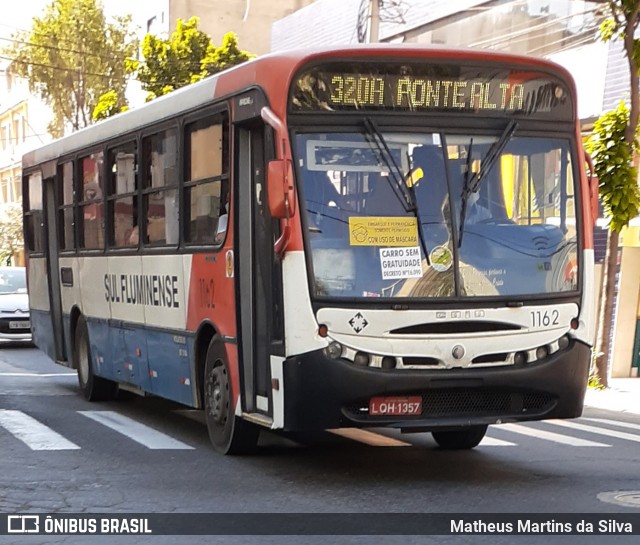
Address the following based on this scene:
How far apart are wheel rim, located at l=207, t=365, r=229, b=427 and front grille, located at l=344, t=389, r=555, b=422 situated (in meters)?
1.76

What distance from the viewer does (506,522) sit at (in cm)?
821

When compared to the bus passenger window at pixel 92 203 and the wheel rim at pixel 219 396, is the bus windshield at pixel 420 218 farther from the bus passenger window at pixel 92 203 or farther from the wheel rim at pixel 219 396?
the bus passenger window at pixel 92 203

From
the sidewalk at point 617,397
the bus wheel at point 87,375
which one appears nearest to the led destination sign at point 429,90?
the bus wheel at point 87,375

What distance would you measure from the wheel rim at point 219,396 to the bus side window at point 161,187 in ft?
4.95

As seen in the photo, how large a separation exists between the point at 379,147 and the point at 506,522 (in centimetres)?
283

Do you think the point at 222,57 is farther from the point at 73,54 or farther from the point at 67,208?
the point at 67,208

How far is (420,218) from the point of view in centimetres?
962

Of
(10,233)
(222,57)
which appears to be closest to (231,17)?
(222,57)

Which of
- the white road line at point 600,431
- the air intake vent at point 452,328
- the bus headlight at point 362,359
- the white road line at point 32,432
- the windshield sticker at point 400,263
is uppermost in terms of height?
the windshield sticker at point 400,263

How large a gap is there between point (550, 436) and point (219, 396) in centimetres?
374

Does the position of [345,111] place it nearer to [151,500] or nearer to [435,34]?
[151,500]

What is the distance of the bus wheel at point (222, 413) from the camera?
35.6ft

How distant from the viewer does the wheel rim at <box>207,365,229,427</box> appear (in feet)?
36.1

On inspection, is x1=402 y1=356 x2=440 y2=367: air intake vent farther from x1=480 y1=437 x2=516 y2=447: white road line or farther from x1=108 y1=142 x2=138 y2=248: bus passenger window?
x1=108 y1=142 x2=138 y2=248: bus passenger window
